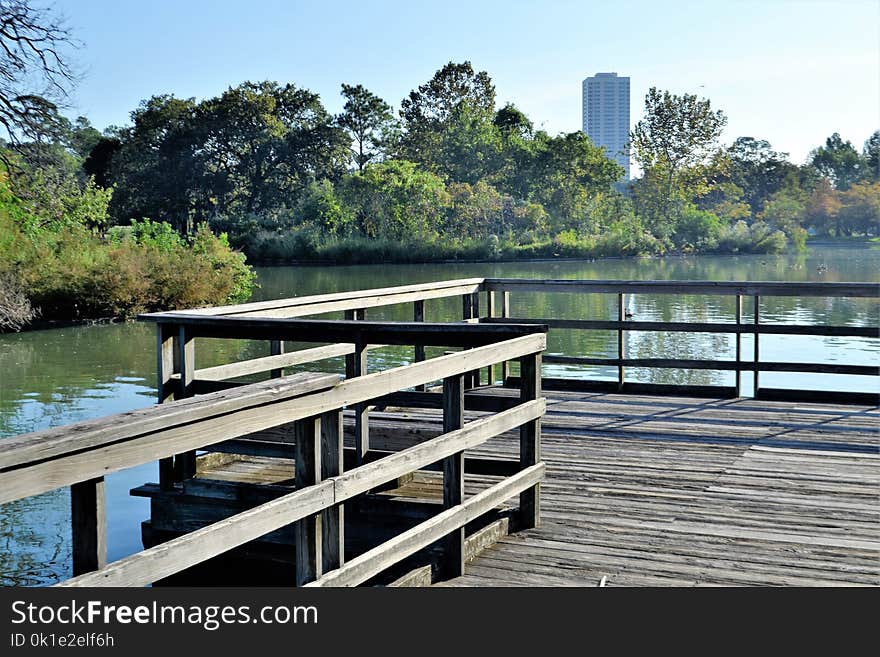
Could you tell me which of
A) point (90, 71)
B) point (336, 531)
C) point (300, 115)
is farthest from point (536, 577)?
point (300, 115)

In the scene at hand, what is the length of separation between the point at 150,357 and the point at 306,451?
17502mm

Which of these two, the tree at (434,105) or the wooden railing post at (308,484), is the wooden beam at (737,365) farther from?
the tree at (434,105)

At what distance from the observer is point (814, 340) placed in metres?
22.1

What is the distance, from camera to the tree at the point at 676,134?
236 ft

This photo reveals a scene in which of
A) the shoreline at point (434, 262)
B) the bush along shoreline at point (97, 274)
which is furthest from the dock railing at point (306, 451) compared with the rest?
the bush along shoreline at point (97, 274)

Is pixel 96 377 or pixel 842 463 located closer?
pixel 842 463

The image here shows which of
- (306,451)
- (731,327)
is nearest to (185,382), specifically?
(306,451)

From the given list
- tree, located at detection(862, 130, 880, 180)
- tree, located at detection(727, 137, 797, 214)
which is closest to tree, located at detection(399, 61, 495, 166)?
tree, located at detection(727, 137, 797, 214)

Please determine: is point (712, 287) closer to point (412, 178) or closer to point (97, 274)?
point (97, 274)

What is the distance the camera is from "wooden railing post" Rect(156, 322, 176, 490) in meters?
5.64

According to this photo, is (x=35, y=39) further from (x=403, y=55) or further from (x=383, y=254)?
(x=403, y=55)

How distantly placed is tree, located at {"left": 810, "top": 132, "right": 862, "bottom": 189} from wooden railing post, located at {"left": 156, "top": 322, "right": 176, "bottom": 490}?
317 feet

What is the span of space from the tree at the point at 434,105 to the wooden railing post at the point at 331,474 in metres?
64.2

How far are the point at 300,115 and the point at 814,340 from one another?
45512 millimetres
